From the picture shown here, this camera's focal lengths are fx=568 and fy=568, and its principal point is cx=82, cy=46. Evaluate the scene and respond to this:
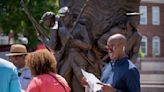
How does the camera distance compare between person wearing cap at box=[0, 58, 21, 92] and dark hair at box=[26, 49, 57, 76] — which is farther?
dark hair at box=[26, 49, 57, 76]

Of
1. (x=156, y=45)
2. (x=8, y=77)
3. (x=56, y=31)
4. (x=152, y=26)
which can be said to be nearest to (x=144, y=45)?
(x=156, y=45)

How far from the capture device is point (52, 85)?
5.55m

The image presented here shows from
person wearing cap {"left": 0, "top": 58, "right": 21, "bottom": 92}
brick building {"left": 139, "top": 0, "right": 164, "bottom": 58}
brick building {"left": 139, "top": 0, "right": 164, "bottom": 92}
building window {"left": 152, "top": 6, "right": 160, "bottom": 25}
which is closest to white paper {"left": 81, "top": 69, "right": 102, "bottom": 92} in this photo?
person wearing cap {"left": 0, "top": 58, "right": 21, "bottom": 92}

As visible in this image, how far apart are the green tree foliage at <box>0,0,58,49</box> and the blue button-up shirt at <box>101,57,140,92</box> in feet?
58.1

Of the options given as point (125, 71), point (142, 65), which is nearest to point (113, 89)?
point (125, 71)

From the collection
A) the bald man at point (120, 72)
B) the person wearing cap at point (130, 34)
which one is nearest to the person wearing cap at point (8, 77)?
the bald man at point (120, 72)

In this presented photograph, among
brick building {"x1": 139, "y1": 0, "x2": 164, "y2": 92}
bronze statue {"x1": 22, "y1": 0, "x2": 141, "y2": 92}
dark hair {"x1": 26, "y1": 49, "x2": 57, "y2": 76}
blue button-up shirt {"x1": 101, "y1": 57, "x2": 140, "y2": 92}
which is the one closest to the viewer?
dark hair {"x1": 26, "y1": 49, "x2": 57, "y2": 76}

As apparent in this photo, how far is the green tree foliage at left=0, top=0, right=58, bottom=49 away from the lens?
77.6ft

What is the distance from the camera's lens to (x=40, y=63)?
5613mm

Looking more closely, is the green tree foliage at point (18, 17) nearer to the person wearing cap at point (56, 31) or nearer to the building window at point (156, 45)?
the person wearing cap at point (56, 31)

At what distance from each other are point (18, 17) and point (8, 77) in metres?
19.6

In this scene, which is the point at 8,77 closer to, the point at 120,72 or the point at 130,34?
the point at 120,72

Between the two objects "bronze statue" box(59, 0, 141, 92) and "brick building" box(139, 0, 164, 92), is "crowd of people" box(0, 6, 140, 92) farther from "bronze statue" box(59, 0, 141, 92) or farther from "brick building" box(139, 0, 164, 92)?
"brick building" box(139, 0, 164, 92)

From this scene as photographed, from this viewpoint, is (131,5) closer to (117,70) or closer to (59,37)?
(59,37)
